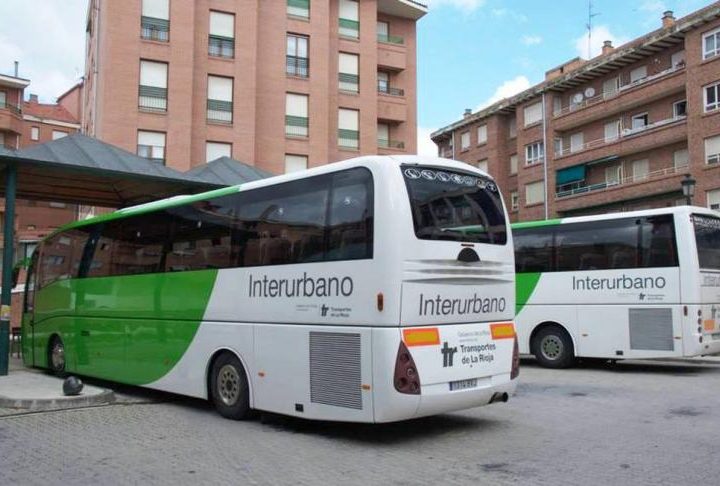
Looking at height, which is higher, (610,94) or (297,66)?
(297,66)

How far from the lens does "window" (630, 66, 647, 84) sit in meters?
39.9

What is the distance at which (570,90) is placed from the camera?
45188 mm

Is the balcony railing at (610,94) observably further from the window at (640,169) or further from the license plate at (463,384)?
the license plate at (463,384)

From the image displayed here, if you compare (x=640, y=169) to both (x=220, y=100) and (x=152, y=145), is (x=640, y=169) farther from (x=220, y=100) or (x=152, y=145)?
(x=152, y=145)

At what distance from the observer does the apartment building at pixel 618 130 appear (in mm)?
35188

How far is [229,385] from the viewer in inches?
372

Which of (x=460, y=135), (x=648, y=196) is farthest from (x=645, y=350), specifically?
(x=460, y=135)

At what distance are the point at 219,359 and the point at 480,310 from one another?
12.2 ft

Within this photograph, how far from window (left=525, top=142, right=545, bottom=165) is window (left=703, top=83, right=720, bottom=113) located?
12437 millimetres

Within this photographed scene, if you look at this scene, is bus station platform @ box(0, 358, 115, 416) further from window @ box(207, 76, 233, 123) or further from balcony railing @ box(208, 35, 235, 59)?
balcony railing @ box(208, 35, 235, 59)

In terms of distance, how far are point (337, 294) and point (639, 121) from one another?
36878 millimetres

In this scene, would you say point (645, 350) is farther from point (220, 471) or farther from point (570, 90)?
point (570, 90)

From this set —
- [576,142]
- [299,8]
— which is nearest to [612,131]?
[576,142]

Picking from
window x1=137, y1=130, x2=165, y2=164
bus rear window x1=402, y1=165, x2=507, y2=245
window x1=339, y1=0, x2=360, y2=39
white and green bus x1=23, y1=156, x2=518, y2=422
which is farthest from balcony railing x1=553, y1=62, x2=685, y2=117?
white and green bus x1=23, y1=156, x2=518, y2=422
